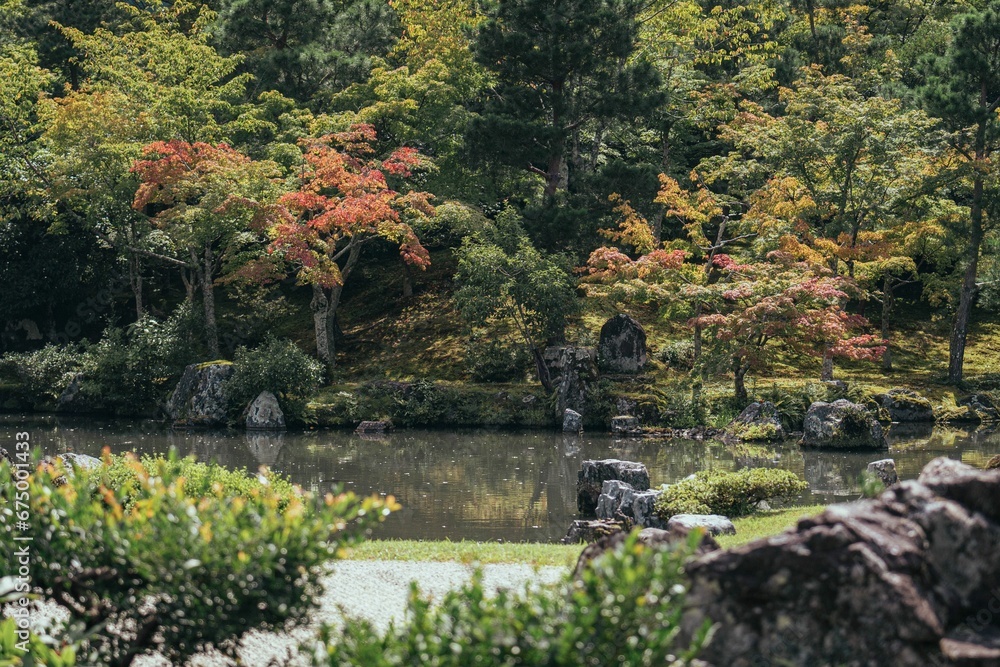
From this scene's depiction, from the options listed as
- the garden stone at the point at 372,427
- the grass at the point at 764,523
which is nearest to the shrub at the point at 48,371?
the garden stone at the point at 372,427

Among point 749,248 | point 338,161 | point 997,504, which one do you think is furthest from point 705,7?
point 997,504

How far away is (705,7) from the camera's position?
121 feet

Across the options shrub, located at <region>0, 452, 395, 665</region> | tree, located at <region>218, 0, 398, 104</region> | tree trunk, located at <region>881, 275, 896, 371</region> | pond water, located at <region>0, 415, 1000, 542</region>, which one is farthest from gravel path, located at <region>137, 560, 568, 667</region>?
tree, located at <region>218, 0, 398, 104</region>

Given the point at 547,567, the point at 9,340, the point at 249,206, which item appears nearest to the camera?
the point at 547,567

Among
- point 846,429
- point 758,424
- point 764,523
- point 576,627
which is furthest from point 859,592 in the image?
point 758,424

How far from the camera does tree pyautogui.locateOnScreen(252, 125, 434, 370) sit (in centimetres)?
2550

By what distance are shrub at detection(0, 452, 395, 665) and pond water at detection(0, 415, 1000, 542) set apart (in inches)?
291

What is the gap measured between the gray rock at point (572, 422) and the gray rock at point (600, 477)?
8.99 meters

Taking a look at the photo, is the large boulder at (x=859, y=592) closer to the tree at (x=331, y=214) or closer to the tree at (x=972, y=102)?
the tree at (x=331, y=214)

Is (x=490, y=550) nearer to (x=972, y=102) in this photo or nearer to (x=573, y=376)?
(x=573, y=376)

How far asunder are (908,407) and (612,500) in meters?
13.3

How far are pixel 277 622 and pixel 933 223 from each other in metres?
24.5

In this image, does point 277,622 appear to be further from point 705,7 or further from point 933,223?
point 705,7

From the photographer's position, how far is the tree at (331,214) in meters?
25.5
